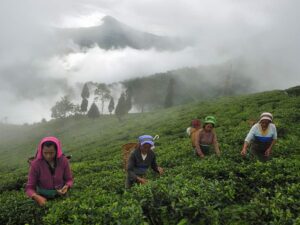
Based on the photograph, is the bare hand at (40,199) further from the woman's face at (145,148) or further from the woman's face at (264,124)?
the woman's face at (264,124)

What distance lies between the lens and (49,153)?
698 cm

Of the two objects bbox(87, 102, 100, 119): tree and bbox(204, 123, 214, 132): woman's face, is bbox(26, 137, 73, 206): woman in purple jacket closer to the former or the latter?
bbox(204, 123, 214, 132): woman's face

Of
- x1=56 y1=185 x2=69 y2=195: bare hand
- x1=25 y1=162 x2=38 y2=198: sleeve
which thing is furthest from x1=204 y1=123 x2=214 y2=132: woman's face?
x1=25 y1=162 x2=38 y2=198: sleeve

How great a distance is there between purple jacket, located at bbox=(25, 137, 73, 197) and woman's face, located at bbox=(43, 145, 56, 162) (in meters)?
0.08

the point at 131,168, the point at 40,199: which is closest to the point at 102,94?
the point at 131,168

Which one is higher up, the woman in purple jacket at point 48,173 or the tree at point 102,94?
the tree at point 102,94

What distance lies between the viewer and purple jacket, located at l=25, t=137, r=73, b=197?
7.03m

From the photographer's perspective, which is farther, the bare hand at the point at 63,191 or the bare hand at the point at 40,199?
the bare hand at the point at 63,191

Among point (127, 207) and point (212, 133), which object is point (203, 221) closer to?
point (127, 207)

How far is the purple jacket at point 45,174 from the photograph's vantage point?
7.03m

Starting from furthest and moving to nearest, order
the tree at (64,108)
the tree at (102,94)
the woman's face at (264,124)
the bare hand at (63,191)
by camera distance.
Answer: the tree at (102,94) → the tree at (64,108) → the woman's face at (264,124) → the bare hand at (63,191)

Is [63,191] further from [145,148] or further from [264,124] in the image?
[264,124]

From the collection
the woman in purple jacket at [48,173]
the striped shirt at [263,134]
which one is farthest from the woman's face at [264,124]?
the woman in purple jacket at [48,173]

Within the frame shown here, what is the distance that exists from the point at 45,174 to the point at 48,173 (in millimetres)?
61
